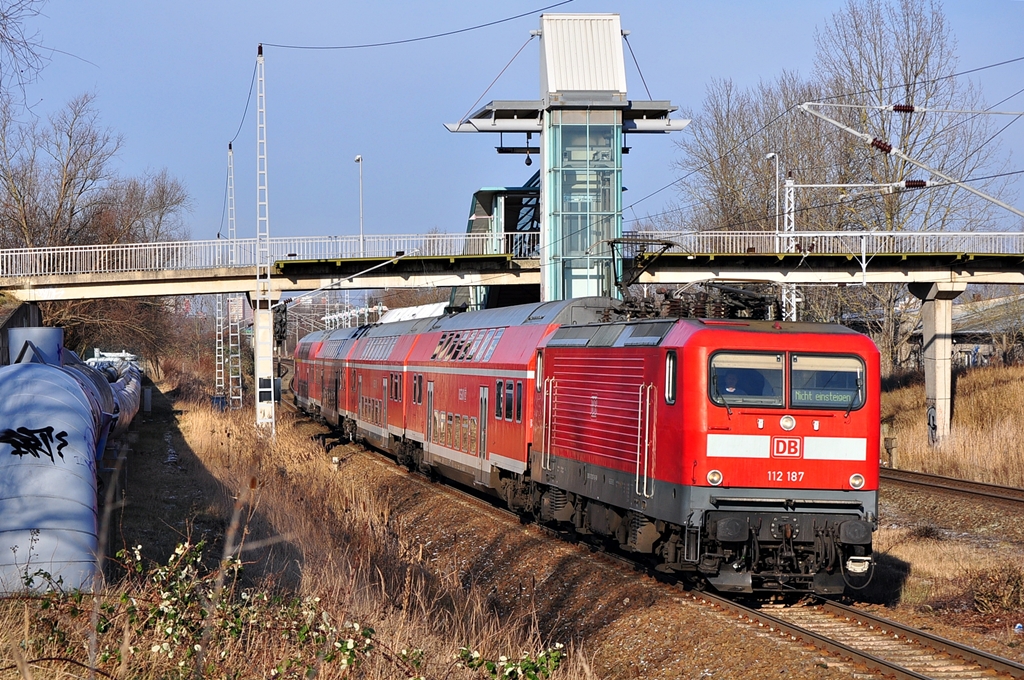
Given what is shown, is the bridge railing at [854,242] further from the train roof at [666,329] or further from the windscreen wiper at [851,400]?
the windscreen wiper at [851,400]

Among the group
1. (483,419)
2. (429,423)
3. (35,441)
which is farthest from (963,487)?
(35,441)

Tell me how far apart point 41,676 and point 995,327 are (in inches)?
1862

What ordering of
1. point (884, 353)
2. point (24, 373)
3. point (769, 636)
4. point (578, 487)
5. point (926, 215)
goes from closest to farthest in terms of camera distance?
point (769, 636) → point (24, 373) → point (578, 487) → point (926, 215) → point (884, 353)

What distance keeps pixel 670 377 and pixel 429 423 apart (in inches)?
479

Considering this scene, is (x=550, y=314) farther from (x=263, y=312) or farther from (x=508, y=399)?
(x=263, y=312)

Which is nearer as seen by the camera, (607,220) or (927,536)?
(927,536)

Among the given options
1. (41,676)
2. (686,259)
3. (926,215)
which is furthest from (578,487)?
(926,215)

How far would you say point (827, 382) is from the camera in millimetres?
11656

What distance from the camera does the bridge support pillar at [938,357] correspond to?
31859mm

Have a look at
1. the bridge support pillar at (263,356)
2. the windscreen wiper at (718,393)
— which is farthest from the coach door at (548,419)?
the bridge support pillar at (263,356)

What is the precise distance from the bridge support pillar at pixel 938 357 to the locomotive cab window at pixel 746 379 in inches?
831

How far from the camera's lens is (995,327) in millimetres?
46781

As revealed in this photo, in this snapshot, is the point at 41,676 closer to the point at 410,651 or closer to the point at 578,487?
the point at 410,651

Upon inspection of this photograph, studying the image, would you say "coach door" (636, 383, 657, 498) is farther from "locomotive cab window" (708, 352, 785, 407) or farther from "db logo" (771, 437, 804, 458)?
"db logo" (771, 437, 804, 458)
